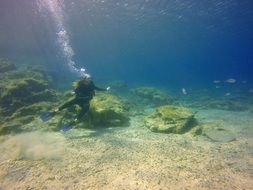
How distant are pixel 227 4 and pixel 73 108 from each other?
87.7 feet

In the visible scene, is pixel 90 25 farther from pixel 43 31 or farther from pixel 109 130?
pixel 109 130

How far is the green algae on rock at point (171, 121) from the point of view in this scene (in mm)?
10055

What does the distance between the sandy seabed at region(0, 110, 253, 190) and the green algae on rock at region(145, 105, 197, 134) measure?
1.93 ft

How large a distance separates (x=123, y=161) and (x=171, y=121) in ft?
14.9

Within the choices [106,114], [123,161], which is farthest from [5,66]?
[123,161]

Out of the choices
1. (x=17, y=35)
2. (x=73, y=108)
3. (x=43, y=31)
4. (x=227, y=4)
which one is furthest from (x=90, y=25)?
(x=73, y=108)

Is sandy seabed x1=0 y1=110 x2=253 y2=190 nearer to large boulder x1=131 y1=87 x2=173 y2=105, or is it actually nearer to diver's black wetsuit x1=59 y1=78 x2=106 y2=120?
diver's black wetsuit x1=59 y1=78 x2=106 y2=120

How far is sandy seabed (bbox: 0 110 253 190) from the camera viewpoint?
5539 millimetres

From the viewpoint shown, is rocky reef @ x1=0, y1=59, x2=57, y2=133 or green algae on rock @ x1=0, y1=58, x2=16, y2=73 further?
A: green algae on rock @ x1=0, y1=58, x2=16, y2=73

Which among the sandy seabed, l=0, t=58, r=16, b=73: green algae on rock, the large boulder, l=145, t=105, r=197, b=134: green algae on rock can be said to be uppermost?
l=0, t=58, r=16, b=73: green algae on rock

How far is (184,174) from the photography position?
232 inches

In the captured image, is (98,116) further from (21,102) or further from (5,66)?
(5,66)

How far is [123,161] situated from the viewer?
6738 mm

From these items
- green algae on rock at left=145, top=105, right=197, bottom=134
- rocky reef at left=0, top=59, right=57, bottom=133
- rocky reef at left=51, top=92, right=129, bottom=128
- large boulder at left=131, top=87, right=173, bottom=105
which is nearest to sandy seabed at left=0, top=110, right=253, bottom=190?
green algae on rock at left=145, top=105, right=197, bottom=134
